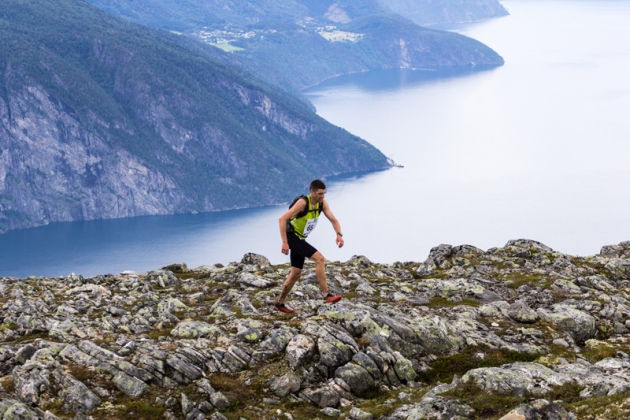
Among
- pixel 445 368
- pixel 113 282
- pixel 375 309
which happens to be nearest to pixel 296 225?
Answer: pixel 375 309

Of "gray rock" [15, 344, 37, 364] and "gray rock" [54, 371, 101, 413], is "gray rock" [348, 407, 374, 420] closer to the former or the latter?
"gray rock" [54, 371, 101, 413]

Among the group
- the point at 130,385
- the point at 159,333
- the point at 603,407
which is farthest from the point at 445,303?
the point at 130,385

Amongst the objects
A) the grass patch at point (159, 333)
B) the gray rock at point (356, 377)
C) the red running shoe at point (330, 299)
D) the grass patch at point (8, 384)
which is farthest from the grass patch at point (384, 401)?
the grass patch at point (8, 384)

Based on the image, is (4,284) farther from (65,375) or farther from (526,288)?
(526,288)

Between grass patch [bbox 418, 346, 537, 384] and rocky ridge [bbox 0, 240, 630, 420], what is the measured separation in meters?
0.05

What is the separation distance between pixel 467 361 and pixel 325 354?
425 centimetres

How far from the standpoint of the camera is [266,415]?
1917cm

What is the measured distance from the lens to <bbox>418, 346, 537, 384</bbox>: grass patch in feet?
71.8

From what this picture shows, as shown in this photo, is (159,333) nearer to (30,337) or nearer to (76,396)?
(30,337)

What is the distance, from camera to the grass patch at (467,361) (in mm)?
21875

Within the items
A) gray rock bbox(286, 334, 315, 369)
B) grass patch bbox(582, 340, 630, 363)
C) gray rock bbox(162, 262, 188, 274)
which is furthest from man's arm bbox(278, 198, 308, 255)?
gray rock bbox(162, 262, 188, 274)

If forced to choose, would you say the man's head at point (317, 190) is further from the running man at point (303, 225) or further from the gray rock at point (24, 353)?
the gray rock at point (24, 353)

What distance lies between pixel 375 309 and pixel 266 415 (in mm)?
7428

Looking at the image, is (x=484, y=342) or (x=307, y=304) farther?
(x=307, y=304)
